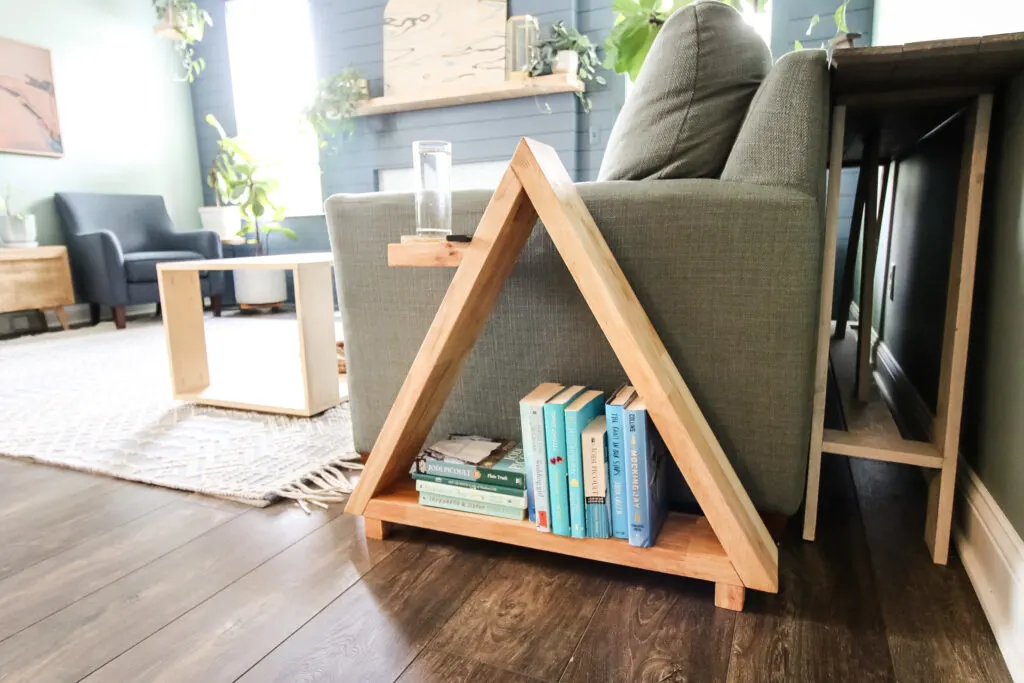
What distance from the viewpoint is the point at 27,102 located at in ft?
13.3

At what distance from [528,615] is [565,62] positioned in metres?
3.50

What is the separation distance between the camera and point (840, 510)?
1.25 meters

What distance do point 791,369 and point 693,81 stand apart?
1.69 ft

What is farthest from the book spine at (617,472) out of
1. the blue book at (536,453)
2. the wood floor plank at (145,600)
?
the wood floor plank at (145,600)

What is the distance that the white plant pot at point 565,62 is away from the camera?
3.73 meters

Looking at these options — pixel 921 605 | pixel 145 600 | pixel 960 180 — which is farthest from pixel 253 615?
pixel 960 180

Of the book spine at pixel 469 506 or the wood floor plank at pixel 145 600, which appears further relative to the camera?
the book spine at pixel 469 506

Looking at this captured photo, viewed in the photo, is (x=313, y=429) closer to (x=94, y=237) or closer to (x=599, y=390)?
(x=599, y=390)

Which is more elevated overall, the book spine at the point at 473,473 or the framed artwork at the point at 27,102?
the framed artwork at the point at 27,102

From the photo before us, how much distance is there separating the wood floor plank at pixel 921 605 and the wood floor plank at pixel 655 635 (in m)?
0.23

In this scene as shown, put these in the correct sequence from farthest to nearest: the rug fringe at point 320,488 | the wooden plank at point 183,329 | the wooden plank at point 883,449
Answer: the wooden plank at point 183,329, the rug fringe at point 320,488, the wooden plank at point 883,449

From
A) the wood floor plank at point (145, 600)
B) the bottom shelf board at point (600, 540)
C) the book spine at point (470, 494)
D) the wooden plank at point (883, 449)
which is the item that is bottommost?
the wood floor plank at point (145, 600)

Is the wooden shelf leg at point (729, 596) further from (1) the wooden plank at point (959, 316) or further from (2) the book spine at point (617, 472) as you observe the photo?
(1) the wooden plank at point (959, 316)

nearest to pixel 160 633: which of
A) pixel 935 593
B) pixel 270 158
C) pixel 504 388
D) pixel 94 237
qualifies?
pixel 504 388
